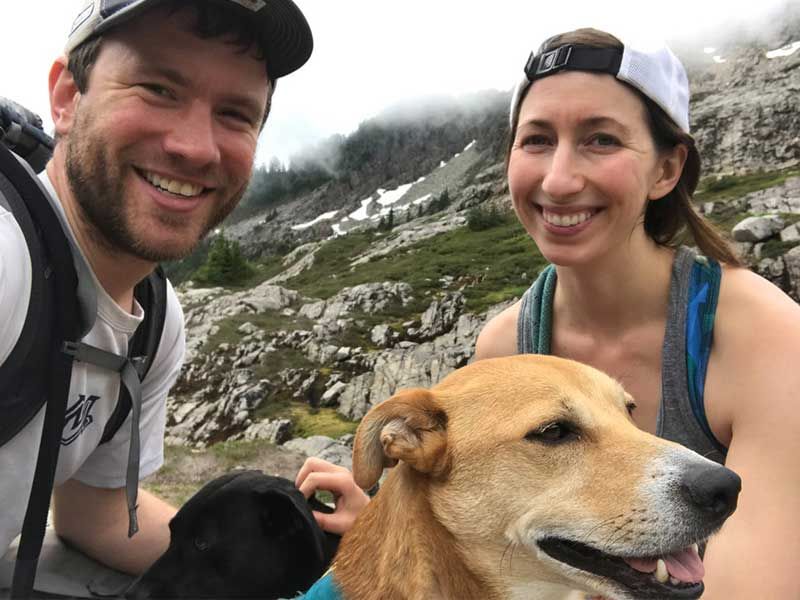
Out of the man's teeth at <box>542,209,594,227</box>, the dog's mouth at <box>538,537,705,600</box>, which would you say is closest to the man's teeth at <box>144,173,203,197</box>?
the man's teeth at <box>542,209,594,227</box>

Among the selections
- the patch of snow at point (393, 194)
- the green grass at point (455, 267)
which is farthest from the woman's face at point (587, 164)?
the patch of snow at point (393, 194)

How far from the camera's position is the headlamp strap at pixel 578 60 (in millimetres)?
4105

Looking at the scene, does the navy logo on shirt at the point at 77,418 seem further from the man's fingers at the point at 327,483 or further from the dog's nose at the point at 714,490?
the dog's nose at the point at 714,490

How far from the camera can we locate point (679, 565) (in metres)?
3.07

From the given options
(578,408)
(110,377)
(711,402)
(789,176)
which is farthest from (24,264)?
(789,176)

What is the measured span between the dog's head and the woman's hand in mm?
825

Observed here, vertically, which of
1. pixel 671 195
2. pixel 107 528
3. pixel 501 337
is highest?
pixel 671 195

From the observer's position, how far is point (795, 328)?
3609 millimetres

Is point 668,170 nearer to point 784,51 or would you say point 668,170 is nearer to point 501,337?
point 501,337

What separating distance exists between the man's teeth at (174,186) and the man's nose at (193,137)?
16 cm

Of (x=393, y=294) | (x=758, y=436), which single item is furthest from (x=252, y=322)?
(x=758, y=436)

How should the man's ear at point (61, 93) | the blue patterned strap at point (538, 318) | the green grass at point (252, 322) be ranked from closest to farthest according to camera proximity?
the man's ear at point (61, 93) < the blue patterned strap at point (538, 318) < the green grass at point (252, 322)

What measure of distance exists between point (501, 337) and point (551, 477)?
2.25 m

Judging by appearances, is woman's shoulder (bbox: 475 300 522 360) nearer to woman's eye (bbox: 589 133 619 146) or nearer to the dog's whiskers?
woman's eye (bbox: 589 133 619 146)
